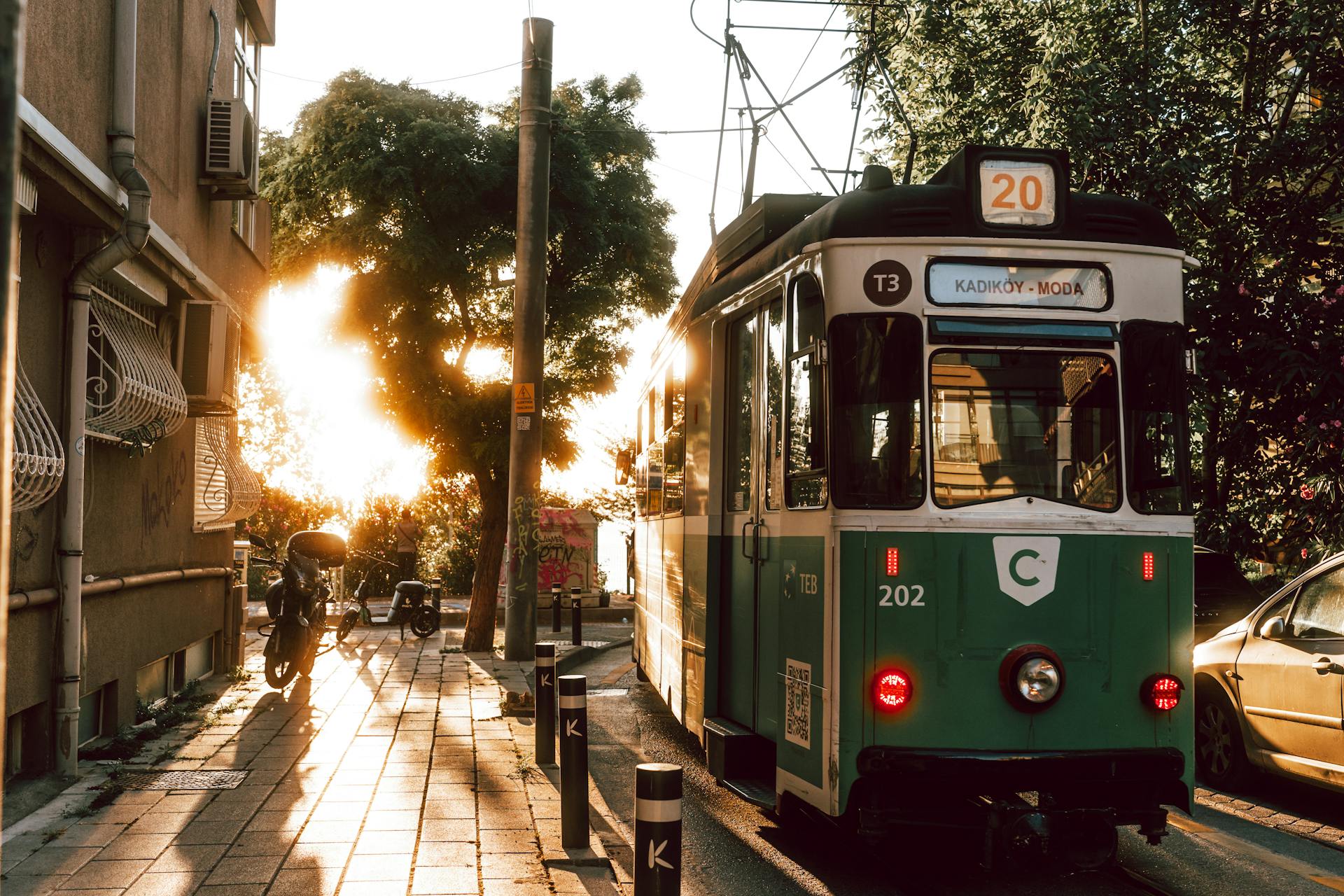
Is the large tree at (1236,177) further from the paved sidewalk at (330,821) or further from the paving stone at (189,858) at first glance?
the paving stone at (189,858)

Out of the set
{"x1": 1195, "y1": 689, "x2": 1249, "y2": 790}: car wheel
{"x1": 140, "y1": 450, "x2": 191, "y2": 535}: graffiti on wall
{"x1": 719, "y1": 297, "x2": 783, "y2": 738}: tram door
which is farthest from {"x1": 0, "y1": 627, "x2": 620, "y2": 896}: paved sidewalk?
{"x1": 1195, "y1": 689, "x2": 1249, "y2": 790}: car wheel

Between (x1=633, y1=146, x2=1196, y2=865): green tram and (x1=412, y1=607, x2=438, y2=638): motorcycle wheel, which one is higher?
(x1=633, y1=146, x2=1196, y2=865): green tram

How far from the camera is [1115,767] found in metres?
5.81

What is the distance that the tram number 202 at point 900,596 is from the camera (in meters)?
5.82

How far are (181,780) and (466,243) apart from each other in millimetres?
10067

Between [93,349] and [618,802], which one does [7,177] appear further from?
[93,349]

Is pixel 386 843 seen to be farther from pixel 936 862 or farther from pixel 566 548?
pixel 566 548

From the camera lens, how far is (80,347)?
844 cm

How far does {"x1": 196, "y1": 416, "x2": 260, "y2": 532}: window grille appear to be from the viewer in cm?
1297

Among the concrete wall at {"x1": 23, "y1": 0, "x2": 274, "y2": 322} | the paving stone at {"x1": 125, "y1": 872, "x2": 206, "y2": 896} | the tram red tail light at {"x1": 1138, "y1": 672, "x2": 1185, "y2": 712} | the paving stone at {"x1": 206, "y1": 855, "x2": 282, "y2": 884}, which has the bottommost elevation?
the paving stone at {"x1": 206, "y1": 855, "x2": 282, "y2": 884}

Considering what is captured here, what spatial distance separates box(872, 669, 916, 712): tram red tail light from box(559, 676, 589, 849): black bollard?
1681 millimetres

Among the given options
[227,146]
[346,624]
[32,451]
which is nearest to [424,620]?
[346,624]

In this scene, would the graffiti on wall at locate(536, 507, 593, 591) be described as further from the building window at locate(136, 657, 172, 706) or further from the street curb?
the building window at locate(136, 657, 172, 706)

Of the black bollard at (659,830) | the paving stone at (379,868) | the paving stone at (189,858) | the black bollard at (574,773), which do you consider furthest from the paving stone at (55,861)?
the black bollard at (659,830)
